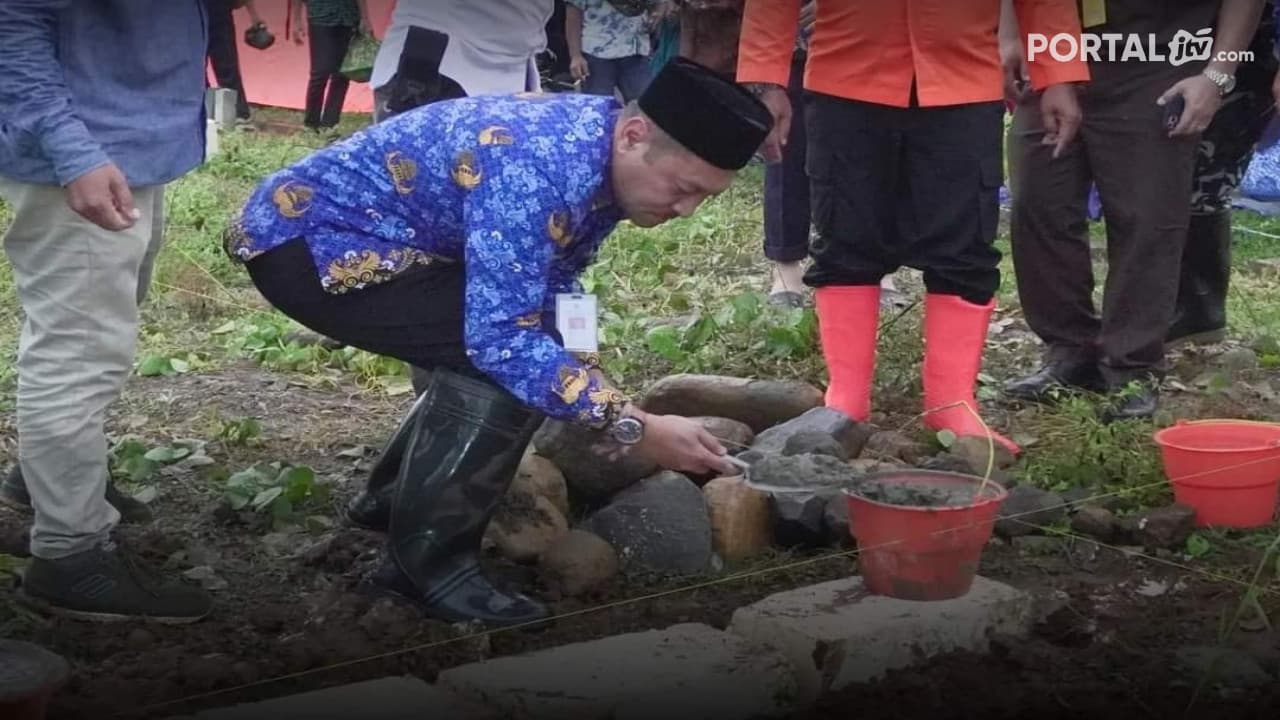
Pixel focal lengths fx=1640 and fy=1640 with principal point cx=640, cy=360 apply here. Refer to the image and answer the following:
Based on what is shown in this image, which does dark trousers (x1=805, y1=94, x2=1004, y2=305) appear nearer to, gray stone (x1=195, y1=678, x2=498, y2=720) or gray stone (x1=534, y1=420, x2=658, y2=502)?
gray stone (x1=534, y1=420, x2=658, y2=502)

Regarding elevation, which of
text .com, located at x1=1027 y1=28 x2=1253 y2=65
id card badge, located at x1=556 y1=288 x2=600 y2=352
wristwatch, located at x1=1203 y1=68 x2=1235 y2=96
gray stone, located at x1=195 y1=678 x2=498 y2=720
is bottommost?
gray stone, located at x1=195 y1=678 x2=498 y2=720

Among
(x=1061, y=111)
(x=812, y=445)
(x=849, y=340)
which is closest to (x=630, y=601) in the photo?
(x=812, y=445)

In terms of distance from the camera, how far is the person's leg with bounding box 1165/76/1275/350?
482 centimetres

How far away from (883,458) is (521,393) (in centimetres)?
139

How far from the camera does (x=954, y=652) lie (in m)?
2.91

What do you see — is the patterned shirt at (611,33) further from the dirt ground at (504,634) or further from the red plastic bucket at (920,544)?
the red plastic bucket at (920,544)

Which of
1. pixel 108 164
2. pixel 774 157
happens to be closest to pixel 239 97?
pixel 774 157

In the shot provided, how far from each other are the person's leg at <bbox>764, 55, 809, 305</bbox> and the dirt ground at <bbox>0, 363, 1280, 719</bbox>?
2.32 m

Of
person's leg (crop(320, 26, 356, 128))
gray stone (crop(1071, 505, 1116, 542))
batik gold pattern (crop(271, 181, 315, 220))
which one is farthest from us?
person's leg (crop(320, 26, 356, 128))

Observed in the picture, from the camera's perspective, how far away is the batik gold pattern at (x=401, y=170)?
3.13 m

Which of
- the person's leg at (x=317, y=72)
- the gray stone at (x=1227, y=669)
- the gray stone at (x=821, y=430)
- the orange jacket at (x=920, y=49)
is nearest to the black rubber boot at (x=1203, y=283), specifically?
the orange jacket at (x=920, y=49)

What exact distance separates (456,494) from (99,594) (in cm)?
71

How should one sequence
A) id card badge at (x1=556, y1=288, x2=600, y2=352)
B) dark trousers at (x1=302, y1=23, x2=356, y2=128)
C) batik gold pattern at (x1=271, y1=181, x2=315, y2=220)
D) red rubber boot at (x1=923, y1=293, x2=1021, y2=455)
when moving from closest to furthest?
1. id card badge at (x1=556, y1=288, x2=600, y2=352)
2. batik gold pattern at (x1=271, y1=181, x2=315, y2=220)
3. red rubber boot at (x1=923, y1=293, x2=1021, y2=455)
4. dark trousers at (x1=302, y1=23, x2=356, y2=128)

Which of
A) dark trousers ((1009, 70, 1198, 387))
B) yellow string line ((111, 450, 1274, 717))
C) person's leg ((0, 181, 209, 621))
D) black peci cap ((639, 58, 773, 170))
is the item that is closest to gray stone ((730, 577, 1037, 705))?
yellow string line ((111, 450, 1274, 717))
